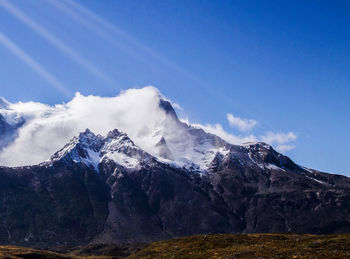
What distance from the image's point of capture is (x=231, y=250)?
60.8 metres

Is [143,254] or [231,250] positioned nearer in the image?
[231,250]

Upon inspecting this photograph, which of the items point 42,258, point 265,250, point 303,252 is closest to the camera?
point 303,252

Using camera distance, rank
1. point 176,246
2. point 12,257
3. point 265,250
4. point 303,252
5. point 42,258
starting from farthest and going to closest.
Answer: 1. point 42,258
2. point 12,257
3. point 176,246
4. point 265,250
5. point 303,252

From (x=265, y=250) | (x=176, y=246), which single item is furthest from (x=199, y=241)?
(x=265, y=250)

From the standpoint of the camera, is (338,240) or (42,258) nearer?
(338,240)

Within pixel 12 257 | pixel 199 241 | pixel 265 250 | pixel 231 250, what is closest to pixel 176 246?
pixel 199 241

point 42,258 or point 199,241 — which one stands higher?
point 199,241

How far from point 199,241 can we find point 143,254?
1060 cm

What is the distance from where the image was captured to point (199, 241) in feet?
238

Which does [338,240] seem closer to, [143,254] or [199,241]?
[199,241]

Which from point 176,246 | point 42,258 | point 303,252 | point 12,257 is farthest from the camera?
point 42,258

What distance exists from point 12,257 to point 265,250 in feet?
227

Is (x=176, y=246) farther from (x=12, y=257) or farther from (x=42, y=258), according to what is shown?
(x=42, y=258)

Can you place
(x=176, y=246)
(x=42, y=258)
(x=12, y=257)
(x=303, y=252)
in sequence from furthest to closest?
(x=42, y=258) → (x=12, y=257) → (x=176, y=246) → (x=303, y=252)
